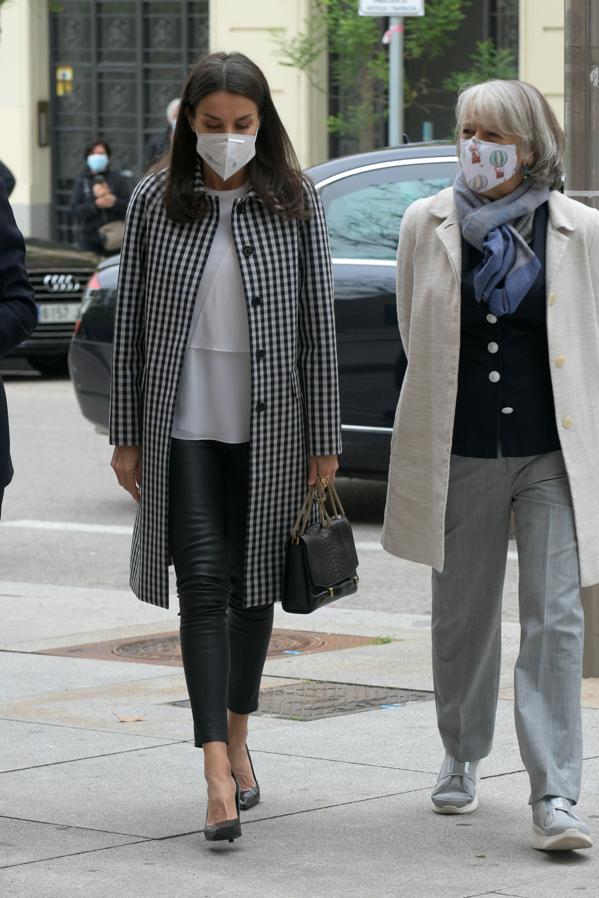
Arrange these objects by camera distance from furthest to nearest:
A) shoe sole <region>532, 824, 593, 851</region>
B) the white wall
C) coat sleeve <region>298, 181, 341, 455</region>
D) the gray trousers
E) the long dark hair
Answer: the white wall, coat sleeve <region>298, 181, 341, 455</region>, the long dark hair, the gray trousers, shoe sole <region>532, 824, 593, 851</region>

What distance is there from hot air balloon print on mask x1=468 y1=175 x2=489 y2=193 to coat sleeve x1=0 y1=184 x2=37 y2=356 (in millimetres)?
1094

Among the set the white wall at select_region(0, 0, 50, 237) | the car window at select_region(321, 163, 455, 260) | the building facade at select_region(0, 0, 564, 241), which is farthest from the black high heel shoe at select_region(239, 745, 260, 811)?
the white wall at select_region(0, 0, 50, 237)

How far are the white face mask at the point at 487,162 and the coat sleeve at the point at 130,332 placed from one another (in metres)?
0.79

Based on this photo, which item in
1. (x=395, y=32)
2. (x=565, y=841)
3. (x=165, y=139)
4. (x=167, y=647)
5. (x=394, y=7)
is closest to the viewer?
(x=565, y=841)

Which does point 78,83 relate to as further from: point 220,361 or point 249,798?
point 249,798

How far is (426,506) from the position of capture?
4.91 m

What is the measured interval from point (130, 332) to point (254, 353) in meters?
0.33

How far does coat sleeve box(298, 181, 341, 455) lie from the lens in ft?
16.1

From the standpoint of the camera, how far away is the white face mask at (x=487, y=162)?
4.75 meters

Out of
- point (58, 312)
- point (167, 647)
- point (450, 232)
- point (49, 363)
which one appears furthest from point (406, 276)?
point (49, 363)

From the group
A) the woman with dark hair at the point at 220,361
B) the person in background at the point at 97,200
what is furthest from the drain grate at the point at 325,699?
the person in background at the point at 97,200

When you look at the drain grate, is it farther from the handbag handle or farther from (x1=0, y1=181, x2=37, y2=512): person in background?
(x1=0, y1=181, x2=37, y2=512): person in background

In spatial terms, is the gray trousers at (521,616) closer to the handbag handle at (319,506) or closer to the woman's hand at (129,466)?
the handbag handle at (319,506)

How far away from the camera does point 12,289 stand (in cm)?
485
